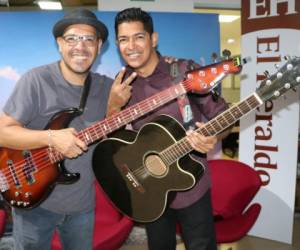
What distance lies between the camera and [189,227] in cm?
193

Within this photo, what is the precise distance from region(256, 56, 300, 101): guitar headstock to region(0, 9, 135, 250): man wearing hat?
0.69 m

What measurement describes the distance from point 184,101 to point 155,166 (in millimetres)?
423

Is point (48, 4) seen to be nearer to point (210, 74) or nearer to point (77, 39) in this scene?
point (77, 39)

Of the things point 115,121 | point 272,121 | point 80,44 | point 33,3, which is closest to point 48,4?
point 33,3

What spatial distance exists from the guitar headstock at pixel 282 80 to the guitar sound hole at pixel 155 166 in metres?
0.65

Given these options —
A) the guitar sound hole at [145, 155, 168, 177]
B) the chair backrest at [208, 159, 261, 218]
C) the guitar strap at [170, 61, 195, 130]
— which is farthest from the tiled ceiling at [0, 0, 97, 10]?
the guitar sound hole at [145, 155, 168, 177]

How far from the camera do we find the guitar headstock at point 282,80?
1685 millimetres

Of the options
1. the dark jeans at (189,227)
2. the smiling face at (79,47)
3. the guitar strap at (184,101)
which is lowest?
the dark jeans at (189,227)

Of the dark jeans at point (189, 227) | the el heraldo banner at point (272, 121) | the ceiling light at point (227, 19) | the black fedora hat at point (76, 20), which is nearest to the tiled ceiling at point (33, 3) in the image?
the el heraldo banner at point (272, 121)

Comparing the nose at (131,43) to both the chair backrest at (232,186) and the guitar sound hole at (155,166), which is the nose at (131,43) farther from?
the chair backrest at (232,186)

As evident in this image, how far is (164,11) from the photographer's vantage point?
3.43 meters

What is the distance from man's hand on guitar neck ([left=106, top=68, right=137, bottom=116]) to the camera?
1866mm

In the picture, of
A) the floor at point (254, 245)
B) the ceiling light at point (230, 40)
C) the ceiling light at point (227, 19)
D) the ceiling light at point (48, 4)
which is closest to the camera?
the floor at point (254, 245)

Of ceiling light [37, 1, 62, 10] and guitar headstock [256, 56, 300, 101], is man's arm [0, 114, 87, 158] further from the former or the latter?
ceiling light [37, 1, 62, 10]
